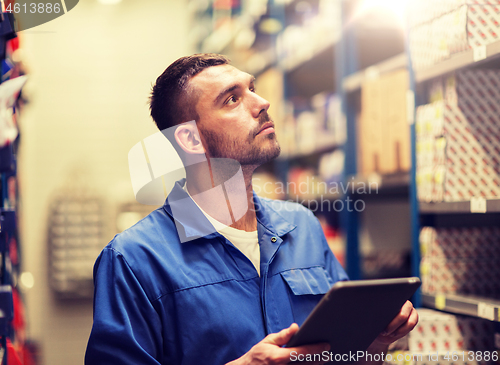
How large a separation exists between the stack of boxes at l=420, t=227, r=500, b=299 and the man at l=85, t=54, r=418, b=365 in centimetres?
49

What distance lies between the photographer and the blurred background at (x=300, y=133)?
1.62 metres

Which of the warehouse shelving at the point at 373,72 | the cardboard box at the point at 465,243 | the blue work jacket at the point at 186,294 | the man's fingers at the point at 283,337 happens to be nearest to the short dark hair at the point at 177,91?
the blue work jacket at the point at 186,294

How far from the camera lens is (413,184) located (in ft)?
6.15

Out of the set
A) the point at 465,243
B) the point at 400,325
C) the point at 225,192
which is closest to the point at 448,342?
the point at 465,243

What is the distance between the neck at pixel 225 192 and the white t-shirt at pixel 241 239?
0.02 meters

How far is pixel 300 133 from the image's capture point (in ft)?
11.2

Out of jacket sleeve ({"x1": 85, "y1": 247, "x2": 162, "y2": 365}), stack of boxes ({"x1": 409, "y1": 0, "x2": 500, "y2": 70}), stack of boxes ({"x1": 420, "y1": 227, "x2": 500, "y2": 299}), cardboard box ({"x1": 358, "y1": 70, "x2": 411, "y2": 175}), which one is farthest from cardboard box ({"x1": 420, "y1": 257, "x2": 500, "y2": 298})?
jacket sleeve ({"x1": 85, "y1": 247, "x2": 162, "y2": 365})

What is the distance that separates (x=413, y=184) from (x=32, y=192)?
373 cm

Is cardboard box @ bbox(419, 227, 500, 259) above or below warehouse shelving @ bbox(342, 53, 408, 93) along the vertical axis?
below

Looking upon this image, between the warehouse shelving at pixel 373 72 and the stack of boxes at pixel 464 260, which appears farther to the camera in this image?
the warehouse shelving at pixel 373 72

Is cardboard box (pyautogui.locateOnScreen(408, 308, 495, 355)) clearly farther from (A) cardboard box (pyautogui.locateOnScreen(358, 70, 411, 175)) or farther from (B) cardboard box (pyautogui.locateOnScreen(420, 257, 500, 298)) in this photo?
(A) cardboard box (pyautogui.locateOnScreen(358, 70, 411, 175))

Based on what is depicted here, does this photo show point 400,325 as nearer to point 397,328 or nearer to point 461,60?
point 397,328

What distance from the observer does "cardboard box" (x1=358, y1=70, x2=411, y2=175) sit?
224 cm

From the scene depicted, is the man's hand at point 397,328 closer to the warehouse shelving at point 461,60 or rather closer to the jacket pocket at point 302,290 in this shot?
the jacket pocket at point 302,290
